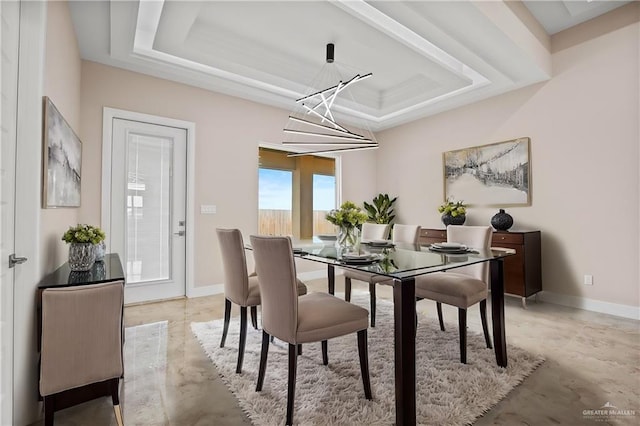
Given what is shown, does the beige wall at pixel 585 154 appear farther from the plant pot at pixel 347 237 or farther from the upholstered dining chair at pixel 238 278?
the upholstered dining chair at pixel 238 278

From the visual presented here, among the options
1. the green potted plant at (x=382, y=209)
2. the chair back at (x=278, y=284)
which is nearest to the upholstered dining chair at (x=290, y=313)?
the chair back at (x=278, y=284)

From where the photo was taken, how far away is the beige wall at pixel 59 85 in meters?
1.92

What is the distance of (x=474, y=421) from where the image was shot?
1592 millimetres

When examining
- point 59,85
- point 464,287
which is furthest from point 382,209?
point 59,85

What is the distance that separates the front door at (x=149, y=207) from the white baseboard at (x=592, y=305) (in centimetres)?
453

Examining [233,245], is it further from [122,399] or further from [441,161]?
[441,161]

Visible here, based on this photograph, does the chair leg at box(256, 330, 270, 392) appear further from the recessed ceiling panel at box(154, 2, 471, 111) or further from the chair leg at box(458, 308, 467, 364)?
the recessed ceiling panel at box(154, 2, 471, 111)

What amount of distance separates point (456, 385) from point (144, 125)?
13.1ft

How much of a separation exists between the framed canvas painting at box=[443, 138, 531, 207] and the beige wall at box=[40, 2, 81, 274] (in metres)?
4.63

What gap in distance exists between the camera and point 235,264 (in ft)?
7.37

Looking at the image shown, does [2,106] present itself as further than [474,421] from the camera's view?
No

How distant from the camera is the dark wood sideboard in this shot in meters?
3.50

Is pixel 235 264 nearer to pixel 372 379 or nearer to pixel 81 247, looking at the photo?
pixel 81 247

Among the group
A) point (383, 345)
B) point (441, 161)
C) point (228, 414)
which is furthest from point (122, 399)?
point (441, 161)
